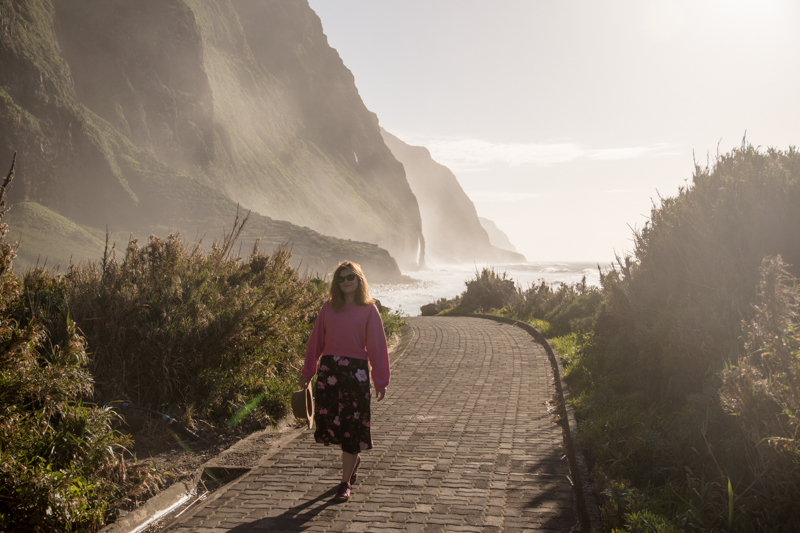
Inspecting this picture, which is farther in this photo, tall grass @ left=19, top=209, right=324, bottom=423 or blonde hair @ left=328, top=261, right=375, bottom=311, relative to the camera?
tall grass @ left=19, top=209, right=324, bottom=423

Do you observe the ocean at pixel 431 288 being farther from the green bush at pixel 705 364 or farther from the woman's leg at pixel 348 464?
the woman's leg at pixel 348 464

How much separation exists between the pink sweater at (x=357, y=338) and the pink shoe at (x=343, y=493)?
81 centimetres

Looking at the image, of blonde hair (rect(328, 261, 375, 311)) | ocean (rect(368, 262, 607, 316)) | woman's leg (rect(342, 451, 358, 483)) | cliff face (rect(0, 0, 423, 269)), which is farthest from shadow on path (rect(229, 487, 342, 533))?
cliff face (rect(0, 0, 423, 269))

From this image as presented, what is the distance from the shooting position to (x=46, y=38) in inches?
2261

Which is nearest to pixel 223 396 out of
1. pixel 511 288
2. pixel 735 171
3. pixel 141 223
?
pixel 735 171

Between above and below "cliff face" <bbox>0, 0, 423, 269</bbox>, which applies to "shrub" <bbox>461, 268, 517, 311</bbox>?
below

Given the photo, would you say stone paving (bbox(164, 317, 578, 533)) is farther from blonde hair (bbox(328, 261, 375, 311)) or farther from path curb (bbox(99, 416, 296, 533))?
blonde hair (bbox(328, 261, 375, 311))

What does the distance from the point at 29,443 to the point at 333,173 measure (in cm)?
11209

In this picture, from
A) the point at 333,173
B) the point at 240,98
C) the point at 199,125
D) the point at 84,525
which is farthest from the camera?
the point at 333,173

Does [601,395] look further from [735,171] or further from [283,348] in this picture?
[283,348]

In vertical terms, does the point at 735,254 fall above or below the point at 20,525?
above

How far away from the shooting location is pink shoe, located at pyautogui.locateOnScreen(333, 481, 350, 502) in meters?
3.98

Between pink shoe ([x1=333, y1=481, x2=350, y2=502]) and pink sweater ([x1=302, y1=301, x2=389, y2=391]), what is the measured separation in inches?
32.1

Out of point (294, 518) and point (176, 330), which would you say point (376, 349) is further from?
point (176, 330)
